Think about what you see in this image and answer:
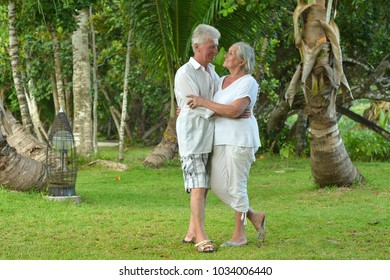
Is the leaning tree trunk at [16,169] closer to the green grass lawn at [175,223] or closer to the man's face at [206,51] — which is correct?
the green grass lawn at [175,223]

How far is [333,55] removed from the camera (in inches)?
394

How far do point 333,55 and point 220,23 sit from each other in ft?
13.9

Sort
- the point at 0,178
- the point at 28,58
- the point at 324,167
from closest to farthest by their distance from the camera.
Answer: the point at 0,178
the point at 324,167
the point at 28,58

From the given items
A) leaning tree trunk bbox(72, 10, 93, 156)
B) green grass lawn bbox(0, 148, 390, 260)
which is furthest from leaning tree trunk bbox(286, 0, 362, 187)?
leaning tree trunk bbox(72, 10, 93, 156)

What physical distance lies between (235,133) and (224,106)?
0.25 m

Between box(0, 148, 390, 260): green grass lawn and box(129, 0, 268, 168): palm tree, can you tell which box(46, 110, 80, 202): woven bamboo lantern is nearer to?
box(0, 148, 390, 260): green grass lawn

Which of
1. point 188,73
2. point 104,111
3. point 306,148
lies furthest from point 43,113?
point 188,73

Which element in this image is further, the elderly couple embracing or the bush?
the bush

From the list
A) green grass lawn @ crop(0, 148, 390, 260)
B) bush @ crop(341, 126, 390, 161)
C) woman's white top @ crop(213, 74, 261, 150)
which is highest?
woman's white top @ crop(213, 74, 261, 150)

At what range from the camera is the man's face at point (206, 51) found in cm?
661

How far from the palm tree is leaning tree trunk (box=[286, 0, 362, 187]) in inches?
117

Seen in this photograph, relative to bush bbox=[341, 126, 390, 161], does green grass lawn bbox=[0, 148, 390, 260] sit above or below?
above

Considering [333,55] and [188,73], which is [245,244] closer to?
[188,73]

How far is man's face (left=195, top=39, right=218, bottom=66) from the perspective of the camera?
6.61 m
